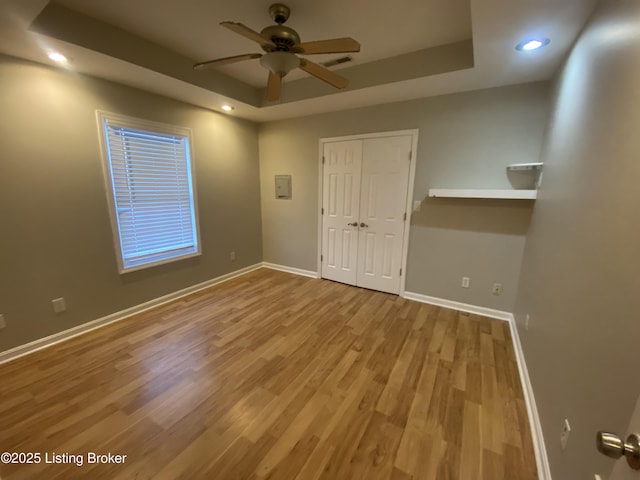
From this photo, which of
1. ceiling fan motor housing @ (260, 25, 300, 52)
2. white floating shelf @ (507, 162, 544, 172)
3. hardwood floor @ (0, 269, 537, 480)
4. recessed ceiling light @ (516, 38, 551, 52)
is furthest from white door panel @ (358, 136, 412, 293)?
ceiling fan motor housing @ (260, 25, 300, 52)

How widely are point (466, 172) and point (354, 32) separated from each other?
1817mm

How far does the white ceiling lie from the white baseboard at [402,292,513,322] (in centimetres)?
240

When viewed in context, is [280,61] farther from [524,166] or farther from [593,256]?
[524,166]

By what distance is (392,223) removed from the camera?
3.47 meters

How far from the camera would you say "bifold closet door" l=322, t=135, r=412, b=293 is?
337 centimetres

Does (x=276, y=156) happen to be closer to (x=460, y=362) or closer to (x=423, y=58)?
(x=423, y=58)

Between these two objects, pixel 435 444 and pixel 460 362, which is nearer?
pixel 435 444

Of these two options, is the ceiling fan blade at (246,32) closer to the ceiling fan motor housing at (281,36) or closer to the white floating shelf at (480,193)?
the ceiling fan motor housing at (281,36)

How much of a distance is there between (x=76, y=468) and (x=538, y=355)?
2845 mm

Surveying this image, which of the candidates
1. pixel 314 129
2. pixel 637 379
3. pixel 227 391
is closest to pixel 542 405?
pixel 637 379

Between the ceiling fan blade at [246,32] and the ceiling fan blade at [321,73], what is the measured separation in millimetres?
260

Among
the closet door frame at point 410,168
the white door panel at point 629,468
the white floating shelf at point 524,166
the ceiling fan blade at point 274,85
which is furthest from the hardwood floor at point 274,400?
the ceiling fan blade at point 274,85

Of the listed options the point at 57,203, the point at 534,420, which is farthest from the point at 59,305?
the point at 534,420

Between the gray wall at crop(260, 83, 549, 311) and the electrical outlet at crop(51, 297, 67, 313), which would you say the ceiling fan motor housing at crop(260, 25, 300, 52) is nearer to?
the gray wall at crop(260, 83, 549, 311)
